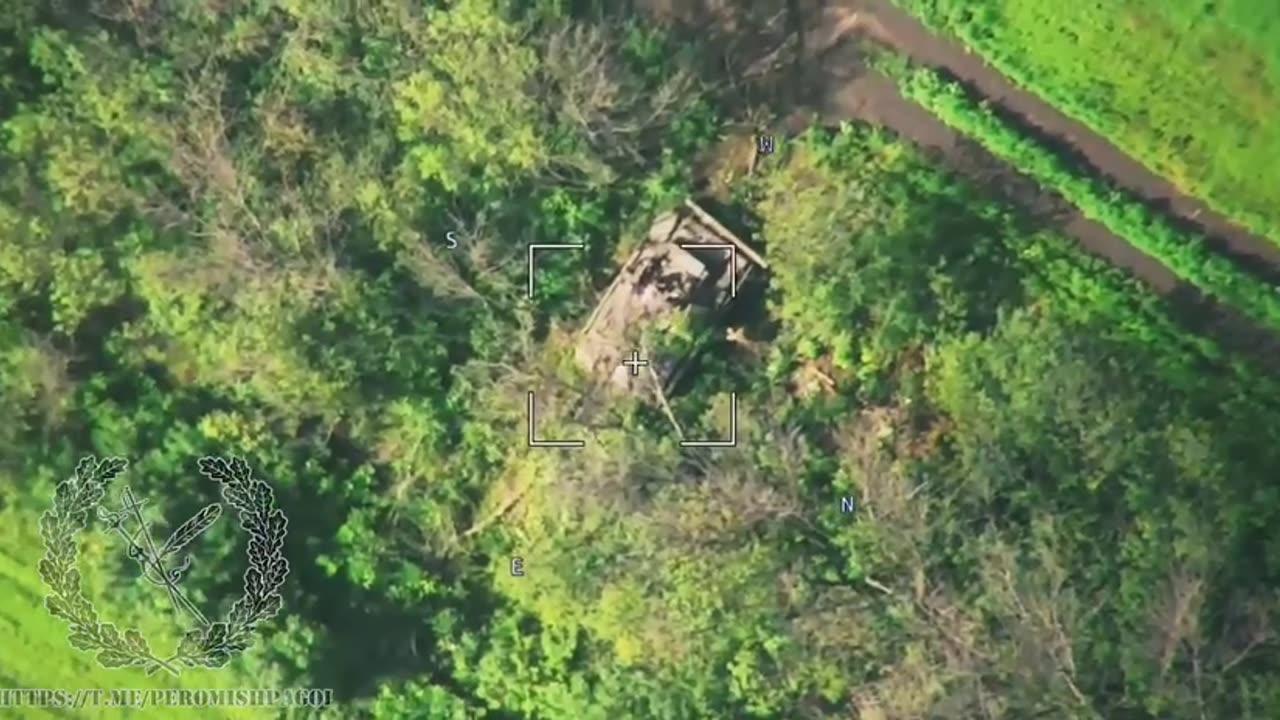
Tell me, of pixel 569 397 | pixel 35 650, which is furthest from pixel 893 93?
pixel 35 650

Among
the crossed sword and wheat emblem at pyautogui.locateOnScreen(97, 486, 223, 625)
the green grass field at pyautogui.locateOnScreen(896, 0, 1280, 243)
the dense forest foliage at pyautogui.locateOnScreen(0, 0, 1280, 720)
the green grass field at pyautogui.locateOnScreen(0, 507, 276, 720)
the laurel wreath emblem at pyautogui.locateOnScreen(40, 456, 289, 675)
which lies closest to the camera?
the dense forest foliage at pyautogui.locateOnScreen(0, 0, 1280, 720)

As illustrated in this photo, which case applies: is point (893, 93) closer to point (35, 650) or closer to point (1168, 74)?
point (1168, 74)

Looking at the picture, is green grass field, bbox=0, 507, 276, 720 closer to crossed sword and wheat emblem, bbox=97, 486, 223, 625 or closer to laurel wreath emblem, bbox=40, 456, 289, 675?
laurel wreath emblem, bbox=40, 456, 289, 675

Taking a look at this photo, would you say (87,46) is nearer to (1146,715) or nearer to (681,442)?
(681,442)

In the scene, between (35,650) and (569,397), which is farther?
(35,650)

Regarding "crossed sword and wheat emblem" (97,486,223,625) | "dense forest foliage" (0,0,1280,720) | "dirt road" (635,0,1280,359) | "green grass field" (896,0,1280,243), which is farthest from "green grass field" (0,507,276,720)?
"green grass field" (896,0,1280,243)

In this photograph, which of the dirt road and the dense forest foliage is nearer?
the dense forest foliage

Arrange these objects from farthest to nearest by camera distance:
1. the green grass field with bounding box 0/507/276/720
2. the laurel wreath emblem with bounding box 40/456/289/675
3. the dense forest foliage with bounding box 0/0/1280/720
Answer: the green grass field with bounding box 0/507/276/720, the laurel wreath emblem with bounding box 40/456/289/675, the dense forest foliage with bounding box 0/0/1280/720

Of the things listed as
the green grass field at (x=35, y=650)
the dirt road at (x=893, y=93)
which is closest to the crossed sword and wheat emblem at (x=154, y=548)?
the green grass field at (x=35, y=650)
